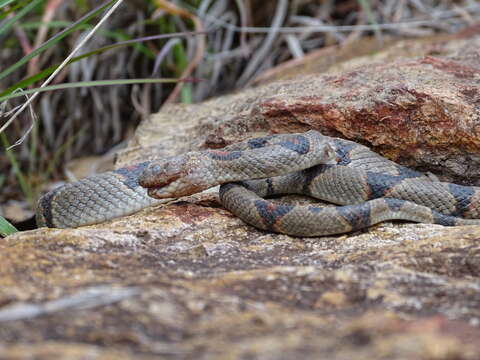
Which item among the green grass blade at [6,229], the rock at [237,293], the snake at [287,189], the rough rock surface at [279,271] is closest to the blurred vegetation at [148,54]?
the rough rock surface at [279,271]

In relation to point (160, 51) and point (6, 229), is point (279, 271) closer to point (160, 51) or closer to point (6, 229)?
point (6, 229)

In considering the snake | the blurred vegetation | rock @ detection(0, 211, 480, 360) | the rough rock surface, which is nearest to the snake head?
the snake

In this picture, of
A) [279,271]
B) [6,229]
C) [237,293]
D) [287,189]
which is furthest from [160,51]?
[237,293]

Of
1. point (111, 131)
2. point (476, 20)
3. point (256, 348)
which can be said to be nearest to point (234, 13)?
point (111, 131)

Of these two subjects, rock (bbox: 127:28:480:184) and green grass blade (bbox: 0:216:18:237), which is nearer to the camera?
green grass blade (bbox: 0:216:18:237)

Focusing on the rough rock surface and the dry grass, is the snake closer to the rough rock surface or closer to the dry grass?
the rough rock surface

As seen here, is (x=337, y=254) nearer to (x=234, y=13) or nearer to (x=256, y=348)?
(x=256, y=348)
